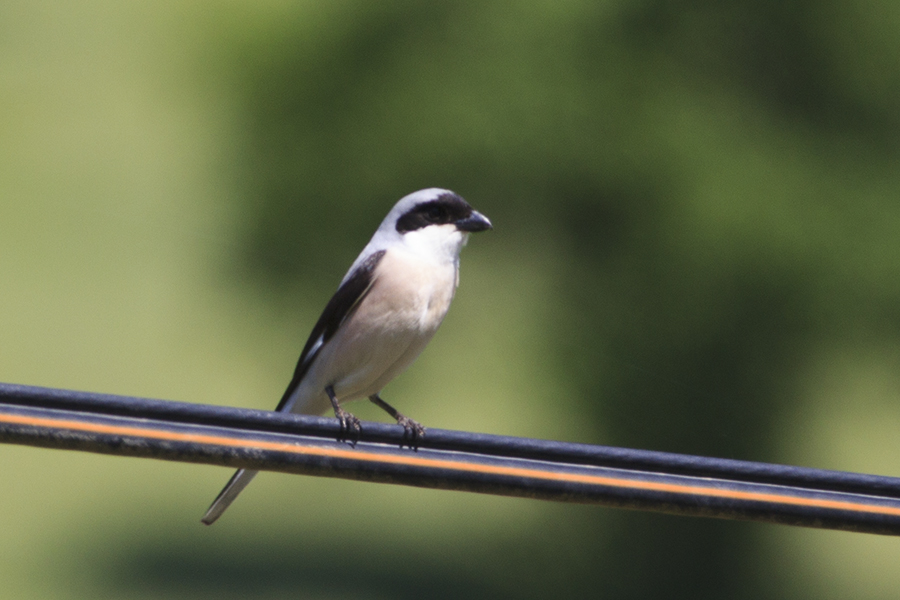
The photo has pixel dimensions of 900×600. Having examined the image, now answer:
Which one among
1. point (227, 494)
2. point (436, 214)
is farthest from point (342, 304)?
point (227, 494)

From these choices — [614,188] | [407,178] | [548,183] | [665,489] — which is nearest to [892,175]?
[614,188]

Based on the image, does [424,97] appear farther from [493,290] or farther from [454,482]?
[454,482]

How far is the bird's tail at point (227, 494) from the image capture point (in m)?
2.68

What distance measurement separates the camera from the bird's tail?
8.80 ft

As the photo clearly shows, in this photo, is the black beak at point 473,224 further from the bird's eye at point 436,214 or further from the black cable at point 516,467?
the black cable at point 516,467

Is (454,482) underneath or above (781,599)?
above

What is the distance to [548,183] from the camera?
5484mm

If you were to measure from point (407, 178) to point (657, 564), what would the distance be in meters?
2.41

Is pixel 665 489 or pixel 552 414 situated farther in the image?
pixel 552 414

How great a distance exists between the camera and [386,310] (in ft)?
9.21

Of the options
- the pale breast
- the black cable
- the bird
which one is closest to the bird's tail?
the bird

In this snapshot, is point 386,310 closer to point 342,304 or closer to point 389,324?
point 389,324

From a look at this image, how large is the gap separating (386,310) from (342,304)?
0.20 metres

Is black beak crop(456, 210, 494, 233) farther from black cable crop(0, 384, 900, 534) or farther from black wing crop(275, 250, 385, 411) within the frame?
black cable crop(0, 384, 900, 534)
